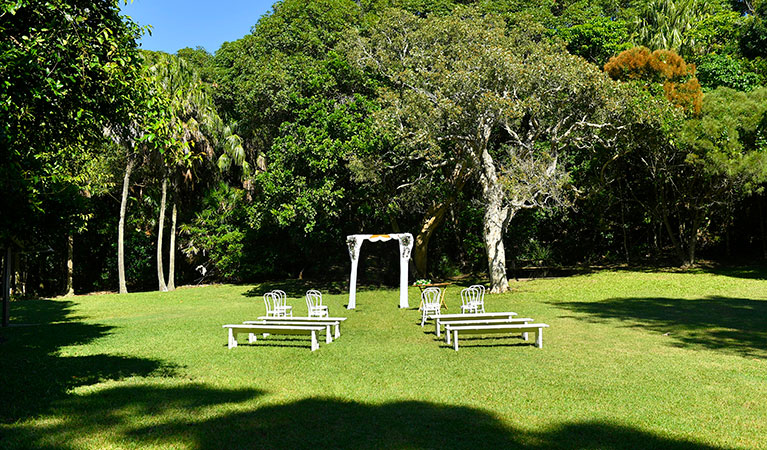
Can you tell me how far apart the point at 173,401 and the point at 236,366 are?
1.99 m

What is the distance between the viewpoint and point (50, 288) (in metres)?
27.0

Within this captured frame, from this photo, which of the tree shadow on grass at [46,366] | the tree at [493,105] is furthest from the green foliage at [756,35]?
the tree shadow on grass at [46,366]

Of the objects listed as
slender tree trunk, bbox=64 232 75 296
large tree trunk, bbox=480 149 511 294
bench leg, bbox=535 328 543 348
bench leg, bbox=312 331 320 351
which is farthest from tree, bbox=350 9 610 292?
slender tree trunk, bbox=64 232 75 296

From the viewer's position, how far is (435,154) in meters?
19.7

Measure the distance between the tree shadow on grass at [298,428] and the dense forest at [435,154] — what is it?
19.1ft

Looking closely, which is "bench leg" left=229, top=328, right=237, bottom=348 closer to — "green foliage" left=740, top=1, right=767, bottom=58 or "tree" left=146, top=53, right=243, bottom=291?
"tree" left=146, top=53, right=243, bottom=291

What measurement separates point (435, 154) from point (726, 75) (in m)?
14.3

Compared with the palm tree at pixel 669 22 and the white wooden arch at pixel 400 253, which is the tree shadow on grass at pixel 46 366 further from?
the palm tree at pixel 669 22

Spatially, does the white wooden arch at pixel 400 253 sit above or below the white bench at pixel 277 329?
above

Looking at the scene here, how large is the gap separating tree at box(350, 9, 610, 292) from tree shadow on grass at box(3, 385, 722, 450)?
13547mm

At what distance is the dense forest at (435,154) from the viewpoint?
60.7 feet

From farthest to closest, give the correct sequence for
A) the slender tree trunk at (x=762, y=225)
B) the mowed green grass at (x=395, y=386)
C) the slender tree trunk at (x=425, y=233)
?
1. the slender tree trunk at (x=762, y=225)
2. the slender tree trunk at (x=425, y=233)
3. the mowed green grass at (x=395, y=386)

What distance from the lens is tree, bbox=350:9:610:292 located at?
17641 millimetres

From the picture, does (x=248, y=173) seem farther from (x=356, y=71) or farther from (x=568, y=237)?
(x=568, y=237)
